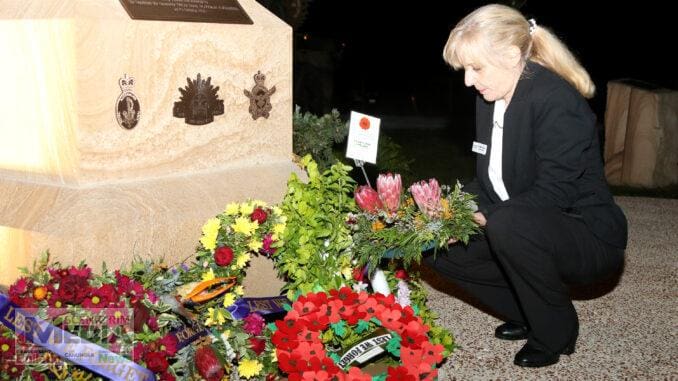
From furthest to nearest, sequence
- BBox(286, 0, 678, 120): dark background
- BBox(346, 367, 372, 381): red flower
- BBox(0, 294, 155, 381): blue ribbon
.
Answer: BBox(286, 0, 678, 120): dark background → BBox(346, 367, 372, 381): red flower → BBox(0, 294, 155, 381): blue ribbon

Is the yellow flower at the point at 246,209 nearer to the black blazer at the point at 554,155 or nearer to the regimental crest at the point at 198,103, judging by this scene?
the regimental crest at the point at 198,103

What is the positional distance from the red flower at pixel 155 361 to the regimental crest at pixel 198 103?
1225 mm

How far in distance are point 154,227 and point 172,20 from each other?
0.86 m

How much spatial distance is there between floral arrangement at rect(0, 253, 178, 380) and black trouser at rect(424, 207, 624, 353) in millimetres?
1382

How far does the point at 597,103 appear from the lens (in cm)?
1709

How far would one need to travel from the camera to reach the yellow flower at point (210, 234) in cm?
306

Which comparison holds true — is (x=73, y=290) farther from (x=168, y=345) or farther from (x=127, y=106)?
(x=127, y=106)

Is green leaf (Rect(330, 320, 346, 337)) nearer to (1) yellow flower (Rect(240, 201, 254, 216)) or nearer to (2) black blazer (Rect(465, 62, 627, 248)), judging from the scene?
(1) yellow flower (Rect(240, 201, 254, 216))

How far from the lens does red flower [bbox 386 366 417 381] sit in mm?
2530

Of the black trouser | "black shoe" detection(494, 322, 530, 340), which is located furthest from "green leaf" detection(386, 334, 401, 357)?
"black shoe" detection(494, 322, 530, 340)

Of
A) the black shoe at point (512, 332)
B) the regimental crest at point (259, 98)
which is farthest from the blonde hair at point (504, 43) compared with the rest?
the black shoe at point (512, 332)

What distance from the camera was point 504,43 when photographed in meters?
3.21

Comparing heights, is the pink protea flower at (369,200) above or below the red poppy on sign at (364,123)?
below

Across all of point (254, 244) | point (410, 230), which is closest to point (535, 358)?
point (410, 230)
